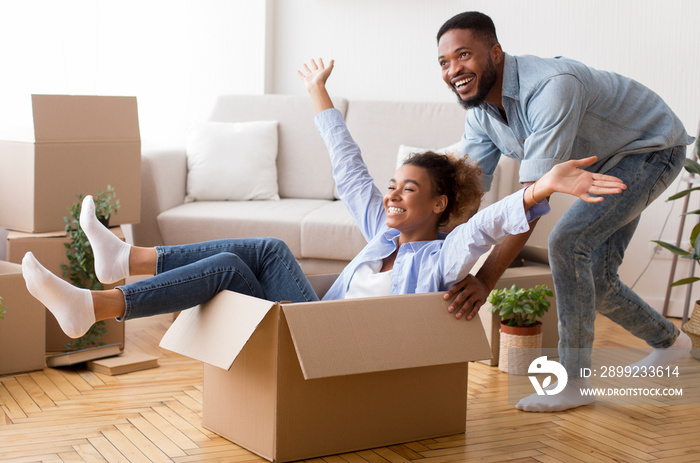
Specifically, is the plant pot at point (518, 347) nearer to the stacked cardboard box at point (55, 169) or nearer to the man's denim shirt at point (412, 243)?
the man's denim shirt at point (412, 243)

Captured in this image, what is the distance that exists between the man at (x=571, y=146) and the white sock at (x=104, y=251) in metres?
0.84

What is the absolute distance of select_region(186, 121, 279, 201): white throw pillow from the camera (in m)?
3.62

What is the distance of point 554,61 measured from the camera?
2.01 metres

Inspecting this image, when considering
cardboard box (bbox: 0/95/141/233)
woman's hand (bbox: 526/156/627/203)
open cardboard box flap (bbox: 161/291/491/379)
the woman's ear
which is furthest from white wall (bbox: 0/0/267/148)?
woman's hand (bbox: 526/156/627/203)

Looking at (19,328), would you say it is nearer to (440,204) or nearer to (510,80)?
(440,204)

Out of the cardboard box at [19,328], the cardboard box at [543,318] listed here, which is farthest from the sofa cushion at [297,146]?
the cardboard box at [19,328]

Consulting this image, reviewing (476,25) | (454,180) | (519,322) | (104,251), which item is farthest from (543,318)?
(104,251)

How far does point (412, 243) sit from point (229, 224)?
140cm

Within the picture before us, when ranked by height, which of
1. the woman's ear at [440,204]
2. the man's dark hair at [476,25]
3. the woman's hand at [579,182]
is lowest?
the woman's ear at [440,204]

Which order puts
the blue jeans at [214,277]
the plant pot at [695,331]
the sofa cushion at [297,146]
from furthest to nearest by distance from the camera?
1. the sofa cushion at [297,146]
2. the plant pot at [695,331]
3. the blue jeans at [214,277]

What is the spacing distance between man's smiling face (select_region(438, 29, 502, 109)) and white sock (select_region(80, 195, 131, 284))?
3.14 ft

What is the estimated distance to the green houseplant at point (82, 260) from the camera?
257cm

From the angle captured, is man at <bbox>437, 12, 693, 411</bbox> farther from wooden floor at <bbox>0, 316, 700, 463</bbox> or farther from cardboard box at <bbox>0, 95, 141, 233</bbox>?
cardboard box at <bbox>0, 95, 141, 233</bbox>

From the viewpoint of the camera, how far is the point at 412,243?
206cm
